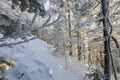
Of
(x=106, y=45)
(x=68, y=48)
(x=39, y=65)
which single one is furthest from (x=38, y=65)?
(x=106, y=45)

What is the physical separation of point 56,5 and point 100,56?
25.2ft

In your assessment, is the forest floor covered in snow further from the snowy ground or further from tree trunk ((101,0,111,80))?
tree trunk ((101,0,111,80))

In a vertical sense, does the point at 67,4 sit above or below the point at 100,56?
above

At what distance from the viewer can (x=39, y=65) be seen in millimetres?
20906

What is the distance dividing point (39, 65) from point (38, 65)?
10 centimetres

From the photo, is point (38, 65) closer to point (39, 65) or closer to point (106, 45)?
point (39, 65)

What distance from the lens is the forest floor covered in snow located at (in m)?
19.2

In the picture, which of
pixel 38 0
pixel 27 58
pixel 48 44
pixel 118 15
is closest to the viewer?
pixel 38 0

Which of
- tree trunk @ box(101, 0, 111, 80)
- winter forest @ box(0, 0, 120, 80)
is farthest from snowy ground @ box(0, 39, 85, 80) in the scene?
tree trunk @ box(101, 0, 111, 80)

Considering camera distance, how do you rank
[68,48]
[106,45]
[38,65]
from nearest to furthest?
[106,45]
[38,65]
[68,48]

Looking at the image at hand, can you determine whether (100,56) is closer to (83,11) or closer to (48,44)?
(48,44)

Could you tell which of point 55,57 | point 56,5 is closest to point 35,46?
point 55,57

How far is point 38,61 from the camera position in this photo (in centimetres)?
2125

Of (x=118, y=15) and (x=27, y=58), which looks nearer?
(x=118, y=15)
